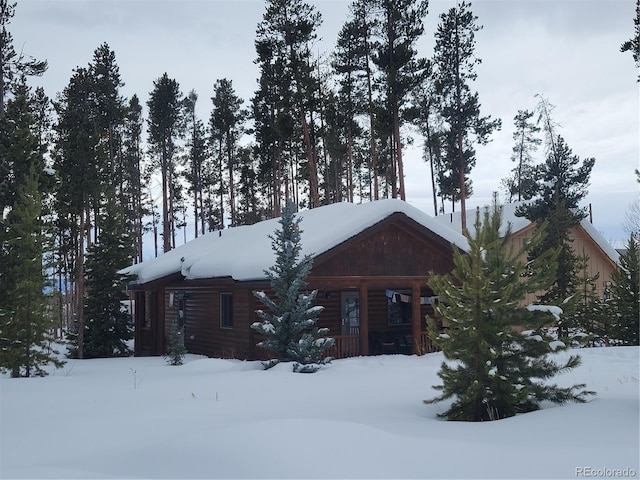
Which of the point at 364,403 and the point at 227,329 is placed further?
the point at 227,329

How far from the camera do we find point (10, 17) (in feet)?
76.3

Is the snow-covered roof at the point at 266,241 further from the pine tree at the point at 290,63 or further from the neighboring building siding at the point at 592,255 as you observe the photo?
the neighboring building siding at the point at 592,255

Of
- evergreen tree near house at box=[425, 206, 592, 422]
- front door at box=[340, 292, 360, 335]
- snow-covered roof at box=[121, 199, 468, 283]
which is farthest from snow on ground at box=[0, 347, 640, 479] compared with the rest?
front door at box=[340, 292, 360, 335]

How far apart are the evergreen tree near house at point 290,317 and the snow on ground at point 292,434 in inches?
91.0

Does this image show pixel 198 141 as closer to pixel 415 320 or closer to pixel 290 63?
pixel 290 63

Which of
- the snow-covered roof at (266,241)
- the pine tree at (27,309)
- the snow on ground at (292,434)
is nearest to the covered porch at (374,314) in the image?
the snow-covered roof at (266,241)

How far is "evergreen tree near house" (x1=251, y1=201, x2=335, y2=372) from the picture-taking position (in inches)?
559

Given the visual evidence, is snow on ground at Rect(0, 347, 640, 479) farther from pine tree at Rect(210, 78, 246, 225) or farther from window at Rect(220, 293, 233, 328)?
pine tree at Rect(210, 78, 246, 225)

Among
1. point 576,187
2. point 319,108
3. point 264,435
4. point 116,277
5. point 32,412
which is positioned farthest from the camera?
point 319,108

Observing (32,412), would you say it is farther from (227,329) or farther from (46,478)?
(227,329)

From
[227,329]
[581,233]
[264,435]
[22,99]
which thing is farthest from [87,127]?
[581,233]

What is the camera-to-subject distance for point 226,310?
20.3m

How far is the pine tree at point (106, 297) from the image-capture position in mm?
24281

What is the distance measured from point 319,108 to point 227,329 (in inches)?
661
